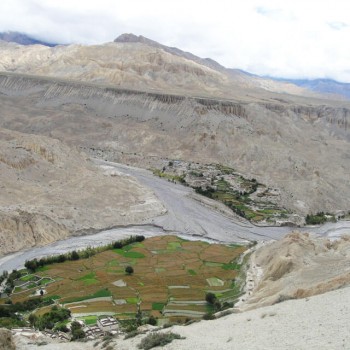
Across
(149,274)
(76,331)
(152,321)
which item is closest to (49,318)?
(76,331)

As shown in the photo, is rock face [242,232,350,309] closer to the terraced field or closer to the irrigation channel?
the terraced field

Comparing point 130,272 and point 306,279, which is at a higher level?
point 306,279

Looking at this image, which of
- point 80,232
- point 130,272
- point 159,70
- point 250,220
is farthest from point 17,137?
point 159,70

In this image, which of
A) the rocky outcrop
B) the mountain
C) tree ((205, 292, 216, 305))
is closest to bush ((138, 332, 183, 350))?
tree ((205, 292, 216, 305))

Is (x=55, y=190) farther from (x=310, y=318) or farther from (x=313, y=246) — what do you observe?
(x=310, y=318)

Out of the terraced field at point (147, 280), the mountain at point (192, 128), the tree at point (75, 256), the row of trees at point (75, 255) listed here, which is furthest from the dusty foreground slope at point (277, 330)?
the mountain at point (192, 128)

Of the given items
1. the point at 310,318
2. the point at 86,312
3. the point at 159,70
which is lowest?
the point at 86,312
